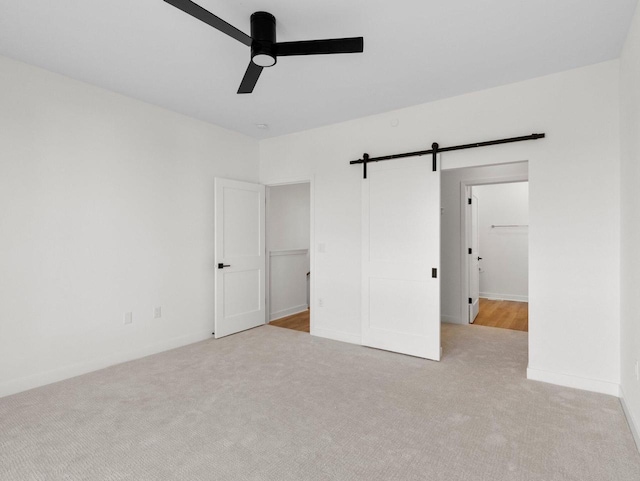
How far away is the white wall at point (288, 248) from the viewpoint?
5.61 meters

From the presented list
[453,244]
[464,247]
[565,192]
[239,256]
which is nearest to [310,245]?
[239,256]

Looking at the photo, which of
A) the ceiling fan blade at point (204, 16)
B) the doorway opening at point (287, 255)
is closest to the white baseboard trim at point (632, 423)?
the ceiling fan blade at point (204, 16)

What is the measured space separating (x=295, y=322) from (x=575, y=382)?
3.45 metres

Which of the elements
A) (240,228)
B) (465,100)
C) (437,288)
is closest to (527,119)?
(465,100)

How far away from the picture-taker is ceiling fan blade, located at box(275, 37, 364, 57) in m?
2.05

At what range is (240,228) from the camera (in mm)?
4789

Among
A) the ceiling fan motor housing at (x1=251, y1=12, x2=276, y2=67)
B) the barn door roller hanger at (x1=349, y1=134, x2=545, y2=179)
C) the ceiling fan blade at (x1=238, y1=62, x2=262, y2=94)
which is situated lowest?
the barn door roller hanger at (x1=349, y1=134, x2=545, y2=179)

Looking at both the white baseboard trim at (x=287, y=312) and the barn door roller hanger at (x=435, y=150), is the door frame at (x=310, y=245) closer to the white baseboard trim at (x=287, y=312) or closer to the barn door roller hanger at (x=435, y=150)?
the white baseboard trim at (x=287, y=312)

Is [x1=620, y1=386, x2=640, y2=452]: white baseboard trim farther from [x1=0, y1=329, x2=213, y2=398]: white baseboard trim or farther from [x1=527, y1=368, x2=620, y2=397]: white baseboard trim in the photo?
[x1=0, y1=329, x2=213, y2=398]: white baseboard trim

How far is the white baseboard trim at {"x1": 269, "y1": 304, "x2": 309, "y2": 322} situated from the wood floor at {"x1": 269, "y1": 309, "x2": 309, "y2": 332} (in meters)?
0.09

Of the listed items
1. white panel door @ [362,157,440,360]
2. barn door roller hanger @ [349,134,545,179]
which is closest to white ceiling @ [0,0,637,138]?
barn door roller hanger @ [349,134,545,179]

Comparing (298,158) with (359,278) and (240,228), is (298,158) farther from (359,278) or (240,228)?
(359,278)

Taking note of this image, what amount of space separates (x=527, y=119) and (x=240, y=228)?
3.47 m

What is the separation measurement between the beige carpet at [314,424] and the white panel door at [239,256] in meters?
1.04
